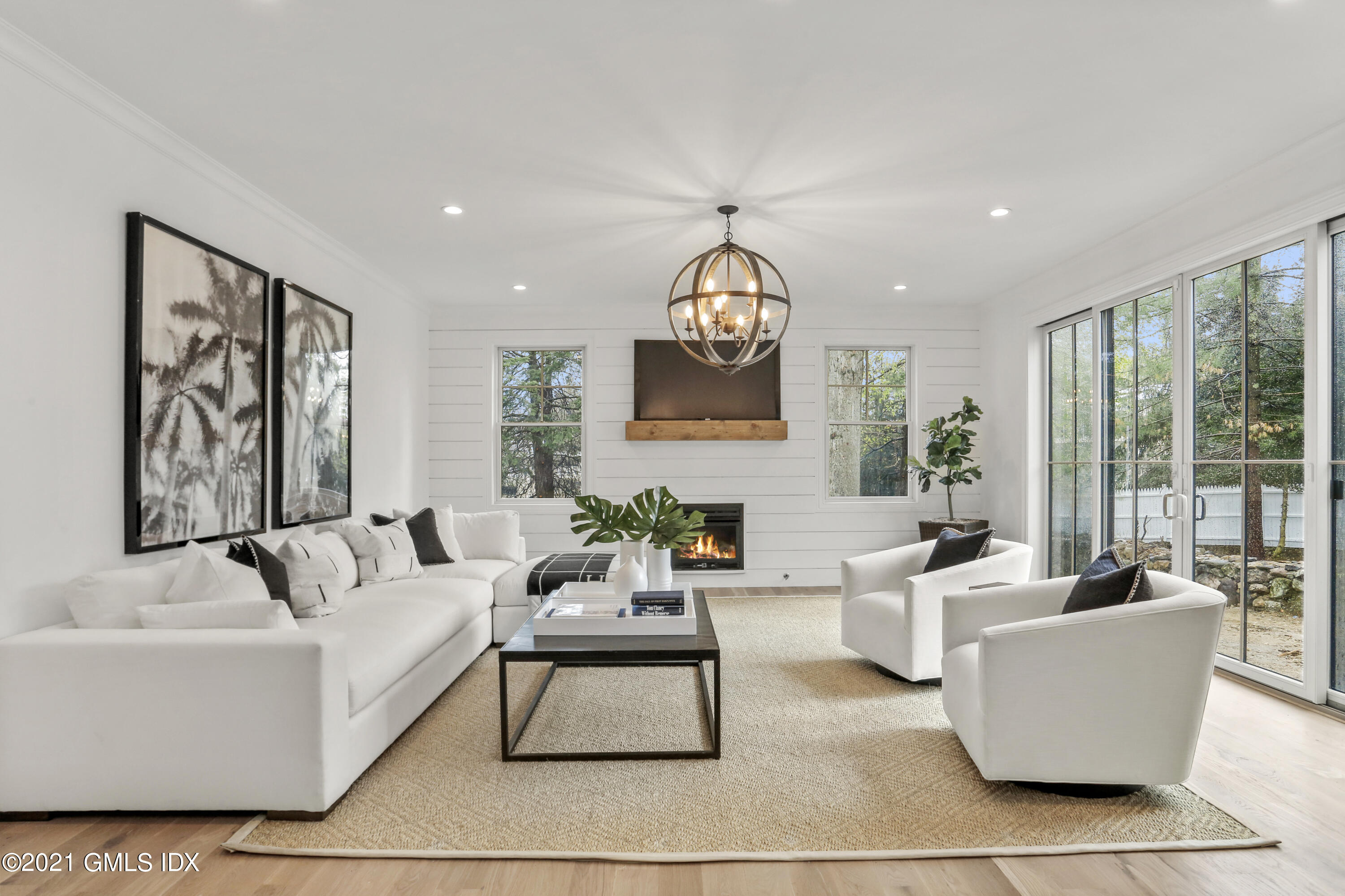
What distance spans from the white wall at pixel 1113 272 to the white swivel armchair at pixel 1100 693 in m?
2.07

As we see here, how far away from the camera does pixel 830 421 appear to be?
6.76m

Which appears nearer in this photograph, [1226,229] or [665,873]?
[665,873]

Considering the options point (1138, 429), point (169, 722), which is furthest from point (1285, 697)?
point (169, 722)

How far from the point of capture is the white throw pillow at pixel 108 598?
2.47 meters

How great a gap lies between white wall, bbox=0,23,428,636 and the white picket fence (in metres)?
4.82

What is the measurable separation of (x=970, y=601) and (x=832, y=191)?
209 cm

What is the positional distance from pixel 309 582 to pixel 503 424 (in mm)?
3477

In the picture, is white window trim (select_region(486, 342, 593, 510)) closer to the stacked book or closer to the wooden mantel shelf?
the wooden mantel shelf

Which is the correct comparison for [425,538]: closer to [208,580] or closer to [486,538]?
[486,538]

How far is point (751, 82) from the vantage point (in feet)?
8.74

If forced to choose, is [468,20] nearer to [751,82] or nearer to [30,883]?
[751,82]

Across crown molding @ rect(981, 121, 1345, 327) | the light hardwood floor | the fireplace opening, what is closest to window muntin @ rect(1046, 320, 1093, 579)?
crown molding @ rect(981, 121, 1345, 327)

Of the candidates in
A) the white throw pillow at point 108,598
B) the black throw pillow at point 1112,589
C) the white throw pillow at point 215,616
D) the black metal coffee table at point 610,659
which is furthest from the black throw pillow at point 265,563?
the black throw pillow at point 1112,589

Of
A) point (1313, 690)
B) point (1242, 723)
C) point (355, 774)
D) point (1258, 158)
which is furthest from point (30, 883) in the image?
point (1258, 158)
